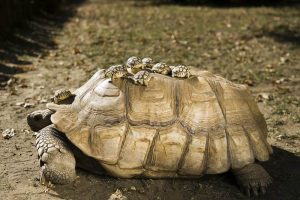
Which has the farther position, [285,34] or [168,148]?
[285,34]

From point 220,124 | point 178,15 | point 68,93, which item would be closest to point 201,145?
point 220,124

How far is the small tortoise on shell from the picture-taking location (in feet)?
13.2

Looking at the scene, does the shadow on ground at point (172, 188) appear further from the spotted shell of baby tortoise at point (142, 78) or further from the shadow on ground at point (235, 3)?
the shadow on ground at point (235, 3)

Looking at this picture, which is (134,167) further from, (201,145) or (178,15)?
(178,15)

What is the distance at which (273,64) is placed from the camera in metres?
8.82

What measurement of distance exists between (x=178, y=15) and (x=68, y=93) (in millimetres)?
11730

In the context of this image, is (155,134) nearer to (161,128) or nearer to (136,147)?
(161,128)

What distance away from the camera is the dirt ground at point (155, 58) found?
4273 millimetres

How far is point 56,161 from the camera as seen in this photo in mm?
4031

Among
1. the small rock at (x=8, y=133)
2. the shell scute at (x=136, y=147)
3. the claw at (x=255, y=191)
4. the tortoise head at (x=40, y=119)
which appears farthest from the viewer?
the small rock at (x=8, y=133)

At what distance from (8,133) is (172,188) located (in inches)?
83.1

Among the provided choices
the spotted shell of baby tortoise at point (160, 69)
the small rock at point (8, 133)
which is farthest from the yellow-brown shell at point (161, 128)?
the small rock at point (8, 133)

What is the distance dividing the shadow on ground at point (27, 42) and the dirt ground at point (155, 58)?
22mm

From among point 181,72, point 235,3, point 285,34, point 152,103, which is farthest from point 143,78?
point 235,3
